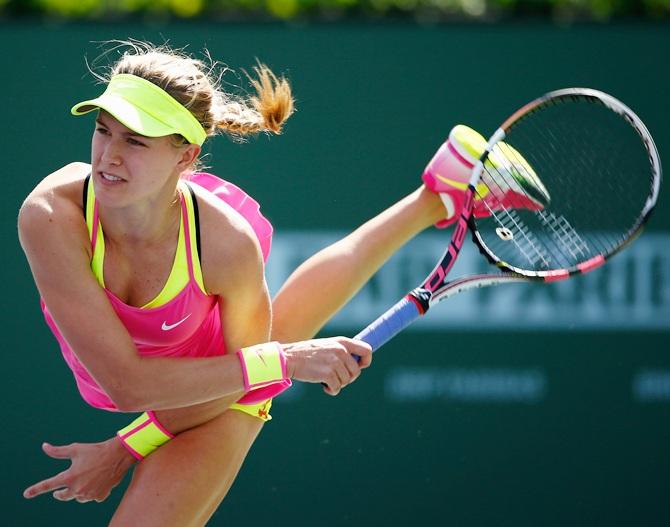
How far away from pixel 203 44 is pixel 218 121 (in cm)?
159

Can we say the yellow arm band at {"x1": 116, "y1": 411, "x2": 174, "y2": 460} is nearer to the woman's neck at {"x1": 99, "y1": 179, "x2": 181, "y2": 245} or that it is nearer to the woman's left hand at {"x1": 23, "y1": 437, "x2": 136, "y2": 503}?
the woman's left hand at {"x1": 23, "y1": 437, "x2": 136, "y2": 503}

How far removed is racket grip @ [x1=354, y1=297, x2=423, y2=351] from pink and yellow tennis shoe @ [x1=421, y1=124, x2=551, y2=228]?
0.47 m

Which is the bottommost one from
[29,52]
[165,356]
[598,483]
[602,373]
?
[598,483]

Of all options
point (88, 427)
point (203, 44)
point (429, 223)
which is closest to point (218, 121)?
point (429, 223)

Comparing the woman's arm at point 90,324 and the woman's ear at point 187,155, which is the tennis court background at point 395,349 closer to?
the woman's ear at point 187,155

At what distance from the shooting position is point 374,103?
14.8ft

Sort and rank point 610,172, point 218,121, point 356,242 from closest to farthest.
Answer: point 218,121
point 356,242
point 610,172

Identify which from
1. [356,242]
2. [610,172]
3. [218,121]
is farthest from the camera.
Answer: [610,172]

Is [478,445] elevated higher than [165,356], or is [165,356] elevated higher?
[165,356]

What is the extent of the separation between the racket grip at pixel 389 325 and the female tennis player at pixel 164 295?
0.16m

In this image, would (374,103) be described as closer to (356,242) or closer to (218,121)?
(356,242)

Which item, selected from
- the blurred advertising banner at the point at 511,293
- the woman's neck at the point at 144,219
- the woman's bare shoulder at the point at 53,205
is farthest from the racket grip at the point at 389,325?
the blurred advertising banner at the point at 511,293

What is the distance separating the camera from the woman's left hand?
3086 millimetres

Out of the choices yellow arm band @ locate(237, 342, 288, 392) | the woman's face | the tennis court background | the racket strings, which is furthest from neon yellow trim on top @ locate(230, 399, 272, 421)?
the tennis court background
